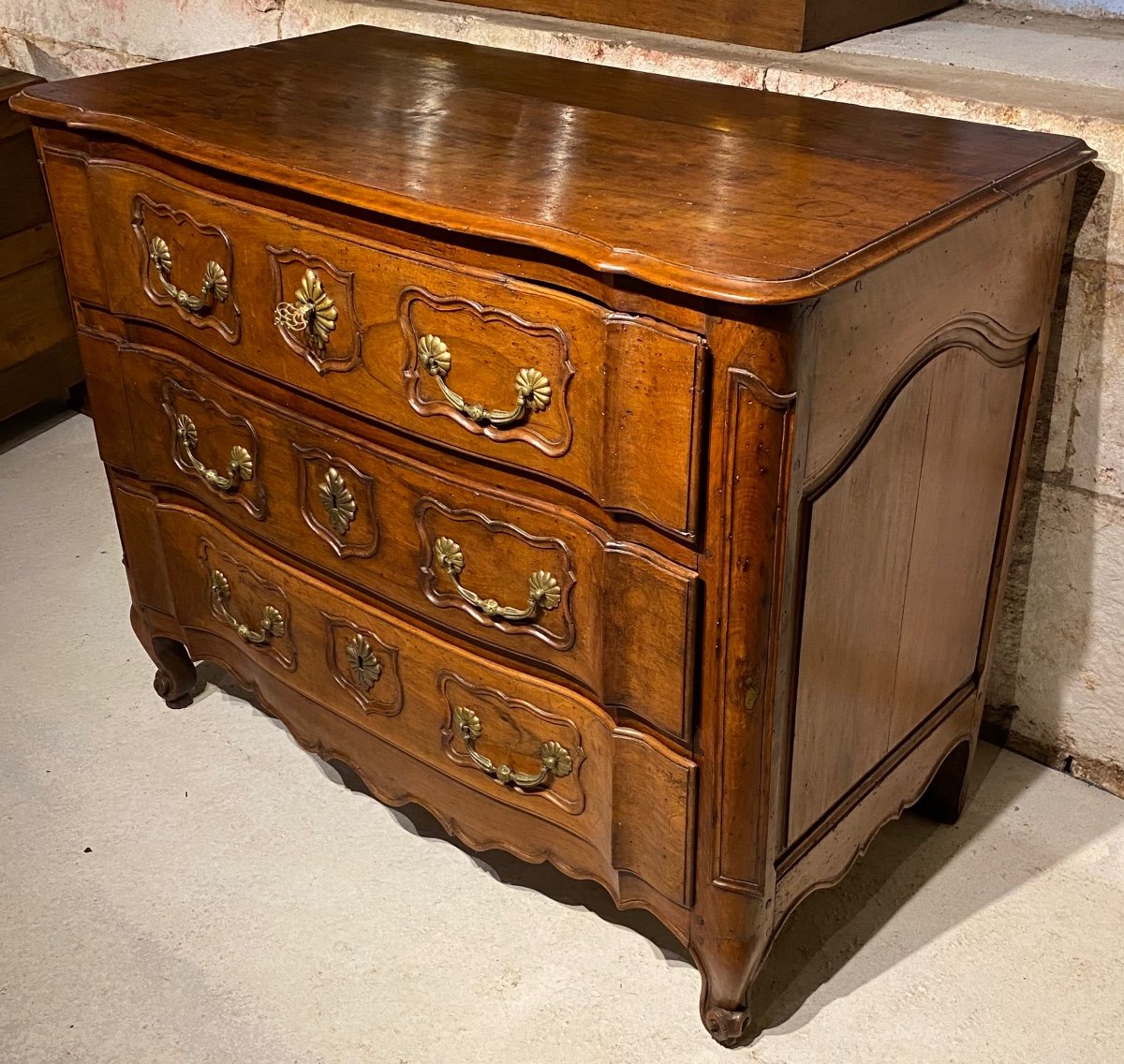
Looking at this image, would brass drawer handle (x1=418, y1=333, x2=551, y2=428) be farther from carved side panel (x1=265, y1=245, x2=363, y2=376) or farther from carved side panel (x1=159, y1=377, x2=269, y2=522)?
carved side panel (x1=159, y1=377, x2=269, y2=522)

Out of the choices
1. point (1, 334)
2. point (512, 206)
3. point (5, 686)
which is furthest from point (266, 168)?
point (1, 334)

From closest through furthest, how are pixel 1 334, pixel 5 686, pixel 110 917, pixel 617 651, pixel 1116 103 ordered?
pixel 617 651
pixel 1116 103
pixel 110 917
pixel 5 686
pixel 1 334

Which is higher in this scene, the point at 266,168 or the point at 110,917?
the point at 266,168

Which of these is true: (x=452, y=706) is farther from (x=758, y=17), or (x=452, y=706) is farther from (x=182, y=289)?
(x=758, y=17)

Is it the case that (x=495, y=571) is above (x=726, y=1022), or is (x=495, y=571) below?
above

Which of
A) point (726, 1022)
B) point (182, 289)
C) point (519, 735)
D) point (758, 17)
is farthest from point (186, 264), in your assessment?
point (726, 1022)

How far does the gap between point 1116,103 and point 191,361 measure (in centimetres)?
124

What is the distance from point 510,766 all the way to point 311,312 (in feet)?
1.95

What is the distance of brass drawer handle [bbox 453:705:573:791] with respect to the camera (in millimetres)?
1562

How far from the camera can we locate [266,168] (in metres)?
1.47

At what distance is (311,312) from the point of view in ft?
4.98

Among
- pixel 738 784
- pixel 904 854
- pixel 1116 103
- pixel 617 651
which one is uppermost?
pixel 1116 103

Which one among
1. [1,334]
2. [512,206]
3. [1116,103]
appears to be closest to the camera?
[512,206]

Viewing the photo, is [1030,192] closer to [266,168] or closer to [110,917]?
[266,168]
